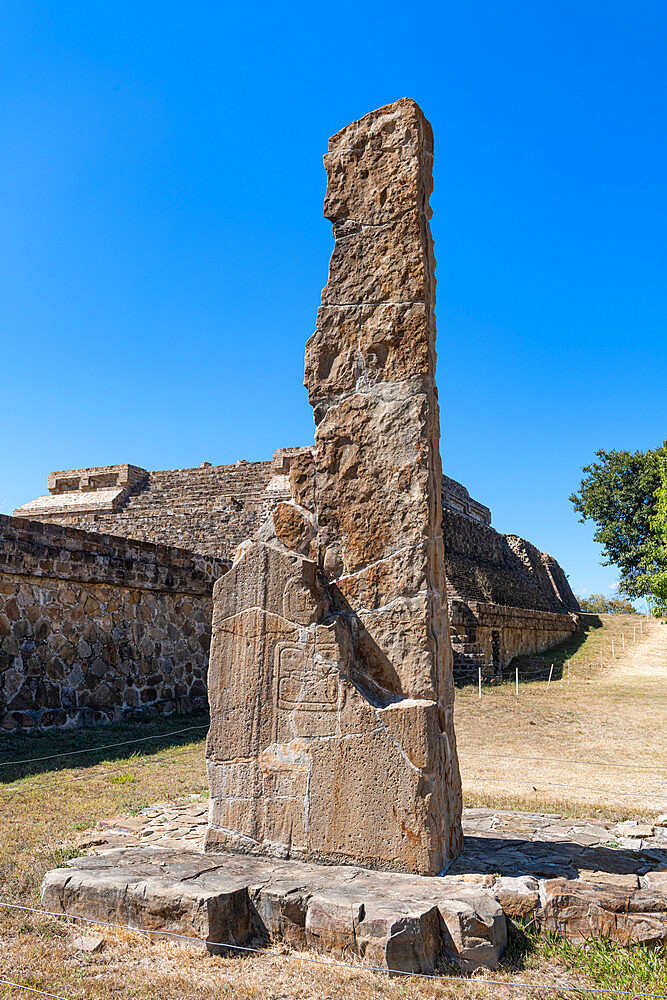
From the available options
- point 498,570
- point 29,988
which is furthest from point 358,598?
point 498,570

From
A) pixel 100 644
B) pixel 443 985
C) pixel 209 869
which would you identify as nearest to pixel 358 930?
pixel 443 985

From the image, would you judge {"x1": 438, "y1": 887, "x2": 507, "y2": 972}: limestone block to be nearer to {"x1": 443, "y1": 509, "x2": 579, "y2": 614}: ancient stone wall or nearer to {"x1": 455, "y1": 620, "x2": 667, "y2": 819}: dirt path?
{"x1": 455, "y1": 620, "x2": 667, "y2": 819}: dirt path

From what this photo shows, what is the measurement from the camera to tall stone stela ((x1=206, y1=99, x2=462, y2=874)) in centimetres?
337

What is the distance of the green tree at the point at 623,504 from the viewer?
25.1m

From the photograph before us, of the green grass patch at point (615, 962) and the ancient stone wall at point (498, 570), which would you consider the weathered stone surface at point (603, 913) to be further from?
the ancient stone wall at point (498, 570)

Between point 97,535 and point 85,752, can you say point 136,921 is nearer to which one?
point 85,752

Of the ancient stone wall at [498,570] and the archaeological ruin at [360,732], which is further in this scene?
the ancient stone wall at [498,570]

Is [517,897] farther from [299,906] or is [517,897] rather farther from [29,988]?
[29,988]

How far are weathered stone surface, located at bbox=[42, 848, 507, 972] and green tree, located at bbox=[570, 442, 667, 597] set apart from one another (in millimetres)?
23718

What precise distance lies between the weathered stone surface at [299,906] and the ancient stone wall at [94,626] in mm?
5057

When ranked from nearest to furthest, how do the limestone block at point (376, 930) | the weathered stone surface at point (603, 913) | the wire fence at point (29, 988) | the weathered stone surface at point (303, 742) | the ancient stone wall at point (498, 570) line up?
the wire fence at point (29, 988), the limestone block at point (376, 930), the weathered stone surface at point (603, 913), the weathered stone surface at point (303, 742), the ancient stone wall at point (498, 570)

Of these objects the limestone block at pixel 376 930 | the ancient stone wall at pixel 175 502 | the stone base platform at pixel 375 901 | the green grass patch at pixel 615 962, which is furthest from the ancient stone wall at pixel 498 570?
the limestone block at pixel 376 930

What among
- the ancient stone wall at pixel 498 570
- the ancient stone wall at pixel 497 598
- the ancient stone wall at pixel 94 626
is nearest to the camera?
the ancient stone wall at pixel 94 626

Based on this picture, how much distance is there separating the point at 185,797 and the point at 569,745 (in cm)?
574
